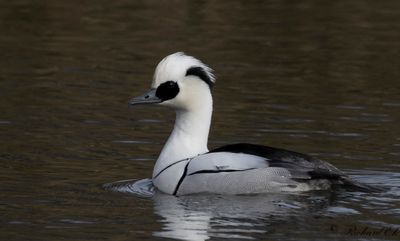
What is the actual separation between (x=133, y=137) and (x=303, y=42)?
27.3ft

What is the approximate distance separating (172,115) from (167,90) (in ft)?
12.6

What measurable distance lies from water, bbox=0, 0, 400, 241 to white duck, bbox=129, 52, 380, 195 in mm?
142

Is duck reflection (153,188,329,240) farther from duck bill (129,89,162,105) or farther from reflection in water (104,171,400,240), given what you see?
duck bill (129,89,162,105)

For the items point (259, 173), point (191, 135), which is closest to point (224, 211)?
point (259, 173)

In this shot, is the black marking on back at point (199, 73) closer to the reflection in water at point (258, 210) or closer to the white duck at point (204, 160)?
the white duck at point (204, 160)

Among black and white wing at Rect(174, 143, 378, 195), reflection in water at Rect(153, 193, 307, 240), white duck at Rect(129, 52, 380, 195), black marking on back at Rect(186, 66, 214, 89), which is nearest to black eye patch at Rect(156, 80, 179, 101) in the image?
white duck at Rect(129, 52, 380, 195)

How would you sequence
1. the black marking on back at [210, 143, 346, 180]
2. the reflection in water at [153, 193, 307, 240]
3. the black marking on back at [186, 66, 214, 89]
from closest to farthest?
the reflection in water at [153, 193, 307, 240]
the black marking on back at [210, 143, 346, 180]
the black marking on back at [186, 66, 214, 89]

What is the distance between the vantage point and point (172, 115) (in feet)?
55.6

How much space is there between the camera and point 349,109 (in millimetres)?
17109

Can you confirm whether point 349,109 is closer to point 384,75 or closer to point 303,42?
point 384,75

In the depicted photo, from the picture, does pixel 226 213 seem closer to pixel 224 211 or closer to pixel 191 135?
pixel 224 211

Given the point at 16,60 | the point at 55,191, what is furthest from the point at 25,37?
the point at 55,191

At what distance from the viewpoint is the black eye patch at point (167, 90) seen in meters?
13.1

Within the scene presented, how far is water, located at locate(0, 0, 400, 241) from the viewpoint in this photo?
11453 mm
